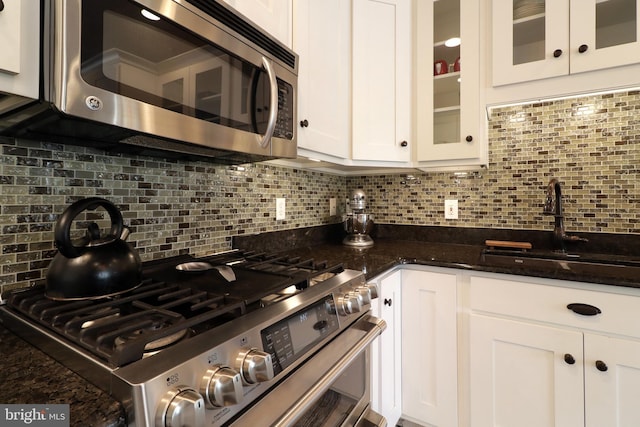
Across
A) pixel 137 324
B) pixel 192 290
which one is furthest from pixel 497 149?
pixel 137 324

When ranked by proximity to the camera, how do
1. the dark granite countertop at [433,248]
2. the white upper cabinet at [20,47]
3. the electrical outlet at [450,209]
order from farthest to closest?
the electrical outlet at [450,209], the dark granite countertop at [433,248], the white upper cabinet at [20,47]

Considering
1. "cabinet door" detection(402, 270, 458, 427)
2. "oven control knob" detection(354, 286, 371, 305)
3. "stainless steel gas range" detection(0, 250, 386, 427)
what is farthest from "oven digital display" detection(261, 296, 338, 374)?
"cabinet door" detection(402, 270, 458, 427)

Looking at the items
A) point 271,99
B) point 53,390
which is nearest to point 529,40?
point 271,99

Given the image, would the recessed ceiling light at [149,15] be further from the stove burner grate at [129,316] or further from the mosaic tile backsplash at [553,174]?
the mosaic tile backsplash at [553,174]

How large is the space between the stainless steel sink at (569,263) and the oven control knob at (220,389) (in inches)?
45.1

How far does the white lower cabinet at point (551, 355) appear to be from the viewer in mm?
1038

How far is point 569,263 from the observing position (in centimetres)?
133

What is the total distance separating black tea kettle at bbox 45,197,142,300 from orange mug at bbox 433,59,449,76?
1.62 metres

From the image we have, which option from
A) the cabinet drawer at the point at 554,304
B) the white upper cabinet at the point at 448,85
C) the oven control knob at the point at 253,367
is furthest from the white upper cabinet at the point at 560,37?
the oven control knob at the point at 253,367

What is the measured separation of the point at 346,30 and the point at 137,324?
4.99 ft

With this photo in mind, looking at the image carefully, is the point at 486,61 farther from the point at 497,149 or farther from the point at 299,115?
the point at 299,115

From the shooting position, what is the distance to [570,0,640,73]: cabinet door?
47.9 inches

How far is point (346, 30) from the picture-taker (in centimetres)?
149

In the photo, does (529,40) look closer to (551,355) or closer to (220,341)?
(551,355)
